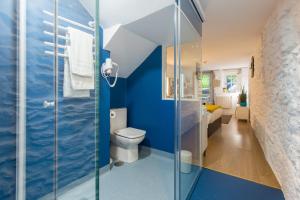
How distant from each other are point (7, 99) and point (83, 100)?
0.64 meters

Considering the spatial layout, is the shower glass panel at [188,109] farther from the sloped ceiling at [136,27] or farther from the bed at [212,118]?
the bed at [212,118]

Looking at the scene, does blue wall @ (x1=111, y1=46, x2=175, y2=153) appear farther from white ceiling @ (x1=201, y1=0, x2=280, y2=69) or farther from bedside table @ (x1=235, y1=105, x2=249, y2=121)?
bedside table @ (x1=235, y1=105, x2=249, y2=121)

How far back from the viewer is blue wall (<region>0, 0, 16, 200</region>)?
1179mm

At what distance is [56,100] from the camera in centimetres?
150

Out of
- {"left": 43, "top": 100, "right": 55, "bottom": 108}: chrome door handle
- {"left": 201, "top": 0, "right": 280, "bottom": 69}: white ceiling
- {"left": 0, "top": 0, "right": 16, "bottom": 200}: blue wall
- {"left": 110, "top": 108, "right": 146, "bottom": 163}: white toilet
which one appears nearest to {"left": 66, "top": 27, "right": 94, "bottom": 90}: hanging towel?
{"left": 43, "top": 100, "right": 55, "bottom": 108}: chrome door handle

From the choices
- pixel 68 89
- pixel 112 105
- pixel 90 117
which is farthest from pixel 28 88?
pixel 112 105

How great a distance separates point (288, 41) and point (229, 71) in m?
6.45

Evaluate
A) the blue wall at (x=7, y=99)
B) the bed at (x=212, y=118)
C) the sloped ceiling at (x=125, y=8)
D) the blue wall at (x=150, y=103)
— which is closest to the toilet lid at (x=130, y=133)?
the blue wall at (x=150, y=103)

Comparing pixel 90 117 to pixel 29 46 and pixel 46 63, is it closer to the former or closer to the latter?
pixel 46 63

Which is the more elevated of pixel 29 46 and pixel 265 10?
pixel 265 10

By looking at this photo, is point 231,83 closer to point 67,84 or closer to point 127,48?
point 127,48

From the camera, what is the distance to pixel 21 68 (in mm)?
1260

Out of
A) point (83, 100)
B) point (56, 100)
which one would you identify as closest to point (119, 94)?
point (83, 100)

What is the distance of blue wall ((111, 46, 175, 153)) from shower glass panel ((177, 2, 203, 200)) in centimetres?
53
